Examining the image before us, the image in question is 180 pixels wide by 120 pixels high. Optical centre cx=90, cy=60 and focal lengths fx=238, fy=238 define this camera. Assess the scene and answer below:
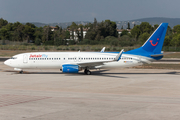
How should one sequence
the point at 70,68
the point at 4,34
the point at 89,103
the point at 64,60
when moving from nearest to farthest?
the point at 89,103, the point at 70,68, the point at 64,60, the point at 4,34

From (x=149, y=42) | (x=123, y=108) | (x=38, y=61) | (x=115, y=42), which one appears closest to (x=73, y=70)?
(x=38, y=61)

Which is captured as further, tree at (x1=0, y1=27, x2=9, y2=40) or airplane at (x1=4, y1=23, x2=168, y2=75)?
tree at (x1=0, y1=27, x2=9, y2=40)

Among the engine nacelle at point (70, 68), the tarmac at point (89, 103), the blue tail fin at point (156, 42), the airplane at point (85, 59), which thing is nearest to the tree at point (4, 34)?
the airplane at point (85, 59)

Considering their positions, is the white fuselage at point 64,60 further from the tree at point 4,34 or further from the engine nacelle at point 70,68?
the tree at point 4,34

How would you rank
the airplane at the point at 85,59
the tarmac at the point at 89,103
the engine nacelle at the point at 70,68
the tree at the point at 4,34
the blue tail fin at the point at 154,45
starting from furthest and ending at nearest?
the tree at the point at 4,34 < the blue tail fin at the point at 154,45 < the airplane at the point at 85,59 < the engine nacelle at the point at 70,68 < the tarmac at the point at 89,103

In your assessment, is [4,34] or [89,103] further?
[4,34]

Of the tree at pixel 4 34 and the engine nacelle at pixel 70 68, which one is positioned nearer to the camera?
the engine nacelle at pixel 70 68

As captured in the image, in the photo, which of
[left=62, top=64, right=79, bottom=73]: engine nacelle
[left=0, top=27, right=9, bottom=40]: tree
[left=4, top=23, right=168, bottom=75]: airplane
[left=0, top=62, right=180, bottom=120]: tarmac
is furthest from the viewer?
[left=0, top=27, right=9, bottom=40]: tree

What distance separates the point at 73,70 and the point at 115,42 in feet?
253

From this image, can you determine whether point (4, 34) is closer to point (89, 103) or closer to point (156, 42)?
point (156, 42)

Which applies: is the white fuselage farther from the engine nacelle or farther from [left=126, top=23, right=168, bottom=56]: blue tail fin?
the engine nacelle

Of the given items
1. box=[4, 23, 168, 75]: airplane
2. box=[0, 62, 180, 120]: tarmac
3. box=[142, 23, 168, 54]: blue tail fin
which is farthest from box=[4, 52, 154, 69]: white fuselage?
box=[0, 62, 180, 120]: tarmac

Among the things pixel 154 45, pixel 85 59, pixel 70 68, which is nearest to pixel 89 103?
pixel 70 68

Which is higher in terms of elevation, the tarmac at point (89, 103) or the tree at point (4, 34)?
the tree at point (4, 34)
